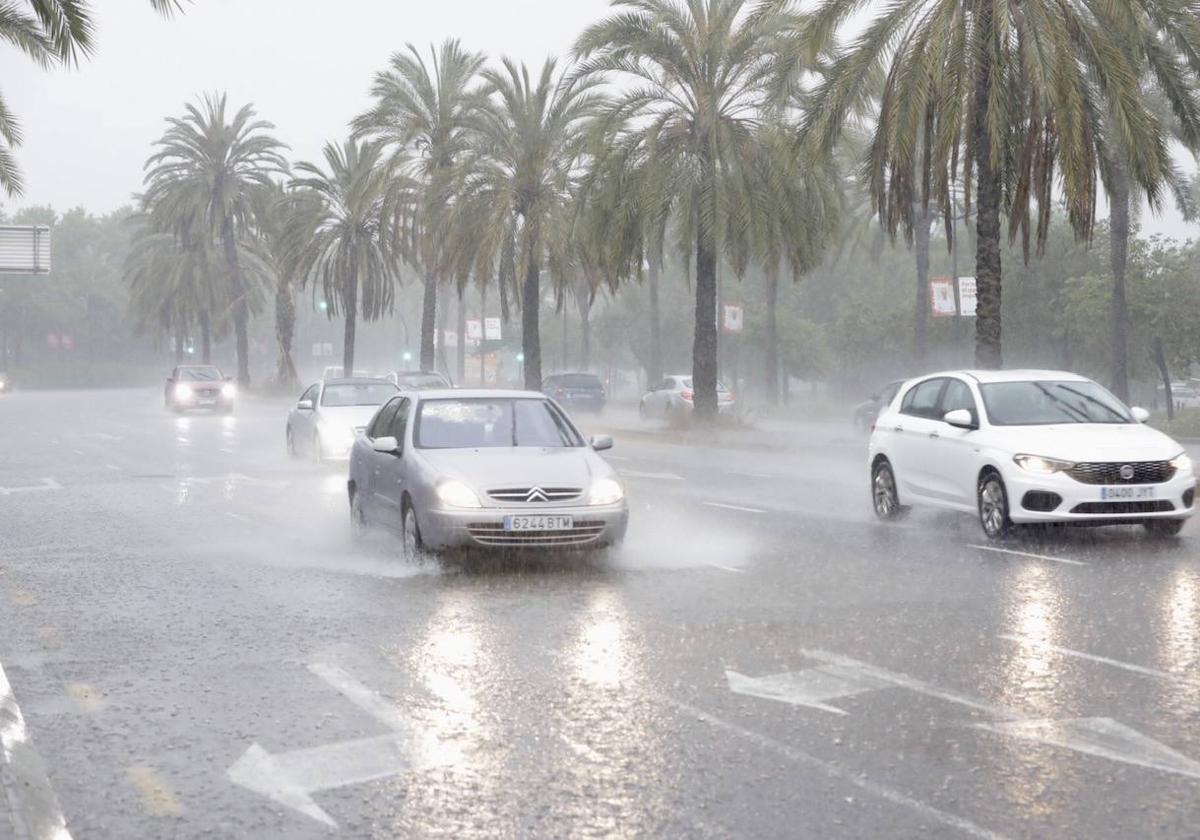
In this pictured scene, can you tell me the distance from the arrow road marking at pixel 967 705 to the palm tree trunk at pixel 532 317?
31.0m

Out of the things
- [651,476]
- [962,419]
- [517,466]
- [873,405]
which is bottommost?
[651,476]

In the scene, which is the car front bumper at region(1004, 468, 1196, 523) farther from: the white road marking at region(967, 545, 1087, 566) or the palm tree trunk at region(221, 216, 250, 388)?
the palm tree trunk at region(221, 216, 250, 388)

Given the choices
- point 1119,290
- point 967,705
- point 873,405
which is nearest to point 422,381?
point 873,405

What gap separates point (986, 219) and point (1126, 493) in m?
10.8

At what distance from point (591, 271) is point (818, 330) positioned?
104 ft

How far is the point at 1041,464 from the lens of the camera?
42.1 ft

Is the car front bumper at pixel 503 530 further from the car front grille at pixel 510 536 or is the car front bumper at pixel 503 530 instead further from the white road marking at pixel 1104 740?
the white road marking at pixel 1104 740

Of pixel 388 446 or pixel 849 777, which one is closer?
pixel 849 777

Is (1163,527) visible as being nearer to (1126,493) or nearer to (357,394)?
(1126,493)

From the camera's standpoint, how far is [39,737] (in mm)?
Answer: 6348

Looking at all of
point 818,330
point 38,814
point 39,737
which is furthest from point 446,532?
point 818,330

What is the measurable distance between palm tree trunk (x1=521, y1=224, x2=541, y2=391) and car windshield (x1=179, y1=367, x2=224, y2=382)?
15765 millimetres

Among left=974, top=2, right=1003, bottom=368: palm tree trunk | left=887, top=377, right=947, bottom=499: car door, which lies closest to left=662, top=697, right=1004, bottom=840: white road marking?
left=887, top=377, right=947, bottom=499: car door

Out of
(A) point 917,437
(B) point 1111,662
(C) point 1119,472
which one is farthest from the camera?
(A) point 917,437
